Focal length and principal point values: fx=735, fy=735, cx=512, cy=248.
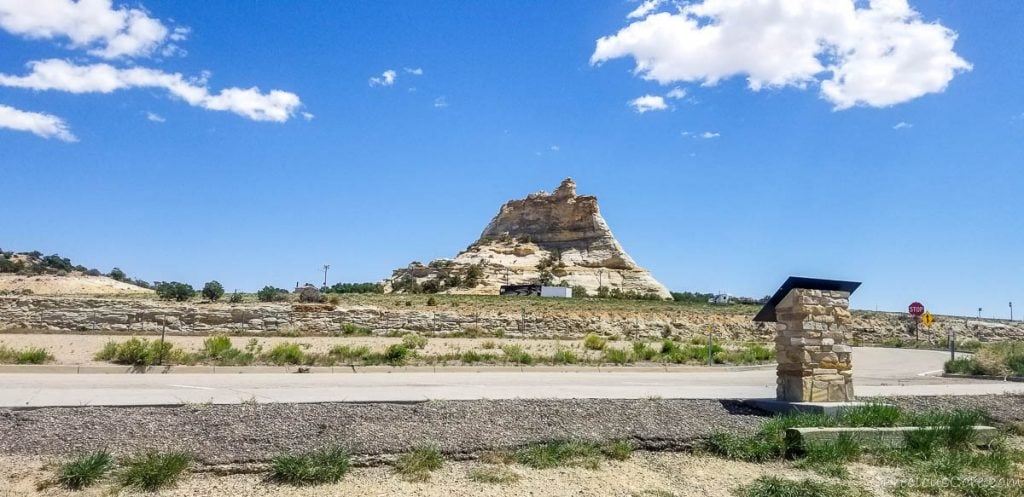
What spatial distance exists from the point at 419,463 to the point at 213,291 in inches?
Answer: 1998

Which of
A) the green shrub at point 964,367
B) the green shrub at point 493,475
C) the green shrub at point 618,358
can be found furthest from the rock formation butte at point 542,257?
the green shrub at point 493,475

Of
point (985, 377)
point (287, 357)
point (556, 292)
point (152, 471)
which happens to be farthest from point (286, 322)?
point (556, 292)

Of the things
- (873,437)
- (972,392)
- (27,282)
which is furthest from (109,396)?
(27,282)

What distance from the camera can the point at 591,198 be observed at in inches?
5108

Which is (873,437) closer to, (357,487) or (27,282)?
(357,487)

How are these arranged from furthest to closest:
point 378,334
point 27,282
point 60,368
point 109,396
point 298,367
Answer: point 27,282 < point 378,334 < point 298,367 < point 60,368 < point 109,396

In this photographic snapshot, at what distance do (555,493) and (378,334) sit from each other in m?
26.4

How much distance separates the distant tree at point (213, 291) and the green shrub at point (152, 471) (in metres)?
49.2

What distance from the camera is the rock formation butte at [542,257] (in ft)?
328

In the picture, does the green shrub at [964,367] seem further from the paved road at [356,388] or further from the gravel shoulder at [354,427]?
the gravel shoulder at [354,427]

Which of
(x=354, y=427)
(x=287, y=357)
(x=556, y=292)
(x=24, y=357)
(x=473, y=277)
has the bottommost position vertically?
(x=24, y=357)

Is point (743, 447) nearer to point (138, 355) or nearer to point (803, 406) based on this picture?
point (803, 406)

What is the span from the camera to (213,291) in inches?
2100

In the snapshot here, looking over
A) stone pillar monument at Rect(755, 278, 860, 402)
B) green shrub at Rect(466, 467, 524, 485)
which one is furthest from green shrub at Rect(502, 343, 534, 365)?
green shrub at Rect(466, 467, 524, 485)
